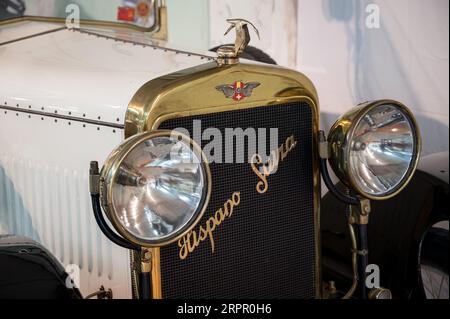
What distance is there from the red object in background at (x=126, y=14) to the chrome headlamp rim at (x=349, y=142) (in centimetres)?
85

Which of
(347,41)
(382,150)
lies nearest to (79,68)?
(382,150)

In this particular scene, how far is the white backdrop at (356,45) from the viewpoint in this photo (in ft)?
8.85

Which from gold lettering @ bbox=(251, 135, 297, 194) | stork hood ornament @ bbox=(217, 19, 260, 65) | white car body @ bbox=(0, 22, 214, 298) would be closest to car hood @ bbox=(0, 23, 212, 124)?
white car body @ bbox=(0, 22, 214, 298)

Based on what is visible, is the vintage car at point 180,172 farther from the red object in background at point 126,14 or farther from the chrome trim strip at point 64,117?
the red object in background at point 126,14

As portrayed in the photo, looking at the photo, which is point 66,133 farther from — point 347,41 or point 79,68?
point 347,41

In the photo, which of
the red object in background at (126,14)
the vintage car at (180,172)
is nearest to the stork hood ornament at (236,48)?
the vintage car at (180,172)

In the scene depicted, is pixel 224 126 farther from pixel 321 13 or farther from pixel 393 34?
pixel 393 34

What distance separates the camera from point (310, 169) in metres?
2.09

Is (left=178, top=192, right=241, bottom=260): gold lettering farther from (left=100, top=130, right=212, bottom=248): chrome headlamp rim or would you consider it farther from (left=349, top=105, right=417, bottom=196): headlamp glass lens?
(left=349, top=105, right=417, bottom=196): headlamp glass lens

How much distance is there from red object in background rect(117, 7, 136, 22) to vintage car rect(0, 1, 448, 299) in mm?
263

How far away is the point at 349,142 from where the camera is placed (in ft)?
6.51

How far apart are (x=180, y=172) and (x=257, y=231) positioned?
38 centimetres

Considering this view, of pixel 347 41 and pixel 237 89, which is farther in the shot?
pixel 347 41
